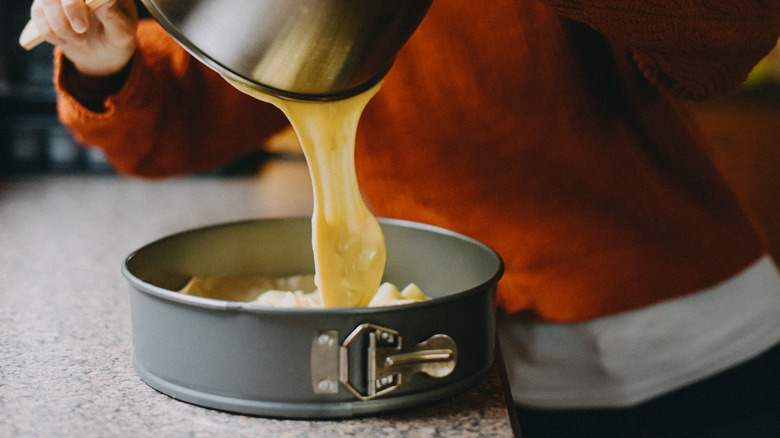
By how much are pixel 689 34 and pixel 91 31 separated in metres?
0.71

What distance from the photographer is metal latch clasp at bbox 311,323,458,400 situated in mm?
561

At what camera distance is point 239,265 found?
0.92 m

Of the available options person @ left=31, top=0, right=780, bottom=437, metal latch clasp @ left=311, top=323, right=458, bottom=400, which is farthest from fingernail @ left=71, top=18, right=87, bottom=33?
metal latch clasp @ left=311, top=323, right=458, bottom=400

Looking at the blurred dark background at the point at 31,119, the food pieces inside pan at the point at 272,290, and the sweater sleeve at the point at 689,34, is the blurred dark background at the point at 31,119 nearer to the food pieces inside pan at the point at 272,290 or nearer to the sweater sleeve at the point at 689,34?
the food pieces inside pan at the point at 272,290

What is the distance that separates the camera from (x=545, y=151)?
3.05 feet

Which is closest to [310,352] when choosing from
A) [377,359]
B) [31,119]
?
[377,359]

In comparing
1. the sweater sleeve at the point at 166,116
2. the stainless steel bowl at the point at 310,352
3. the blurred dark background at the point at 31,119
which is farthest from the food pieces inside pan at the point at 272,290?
the blurred dark background at the point at 31,119

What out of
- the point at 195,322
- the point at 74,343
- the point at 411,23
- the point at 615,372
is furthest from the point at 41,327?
the point at 615,372

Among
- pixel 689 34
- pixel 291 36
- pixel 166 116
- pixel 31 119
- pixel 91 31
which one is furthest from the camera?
pixel 31 119

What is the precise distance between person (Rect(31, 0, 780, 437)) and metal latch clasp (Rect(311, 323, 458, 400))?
1.28 feet

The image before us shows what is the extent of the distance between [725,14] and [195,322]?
0.63m

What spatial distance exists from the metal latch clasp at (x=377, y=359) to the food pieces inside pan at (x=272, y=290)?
190mm

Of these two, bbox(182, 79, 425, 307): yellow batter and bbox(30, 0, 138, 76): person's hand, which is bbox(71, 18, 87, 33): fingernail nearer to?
bbox(30, 0, 138, 76): person's hand

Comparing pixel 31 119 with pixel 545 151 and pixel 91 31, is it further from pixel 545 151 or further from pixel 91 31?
pixel 545 151
